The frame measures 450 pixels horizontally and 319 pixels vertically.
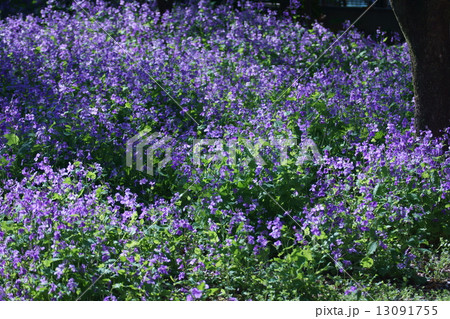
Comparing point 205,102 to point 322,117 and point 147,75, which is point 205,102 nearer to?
point 147,75

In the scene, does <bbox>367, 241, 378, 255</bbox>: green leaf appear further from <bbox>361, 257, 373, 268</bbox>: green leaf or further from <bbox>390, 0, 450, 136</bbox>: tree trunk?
<bbox>390, 0, 450, 136</bbox>: tree trunk

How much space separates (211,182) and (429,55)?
250 cm

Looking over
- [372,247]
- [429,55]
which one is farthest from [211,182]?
[429,55]

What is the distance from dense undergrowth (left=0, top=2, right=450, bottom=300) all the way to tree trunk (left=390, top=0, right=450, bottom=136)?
0.22m

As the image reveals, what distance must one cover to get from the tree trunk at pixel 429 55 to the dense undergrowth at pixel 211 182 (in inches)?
8.7

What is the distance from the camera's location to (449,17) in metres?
5.87

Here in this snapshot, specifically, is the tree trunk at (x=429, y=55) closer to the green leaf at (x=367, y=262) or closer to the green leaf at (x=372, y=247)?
the green leaf at (x=372, y=247)

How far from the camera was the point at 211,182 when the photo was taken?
4.72 meters

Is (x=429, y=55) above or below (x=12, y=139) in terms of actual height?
above

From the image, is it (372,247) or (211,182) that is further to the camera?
(211,182)

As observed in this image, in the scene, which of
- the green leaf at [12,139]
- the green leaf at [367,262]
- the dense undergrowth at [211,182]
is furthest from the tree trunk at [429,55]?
the green leaf at [12,139]

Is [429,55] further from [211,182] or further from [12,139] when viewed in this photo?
[12,139]

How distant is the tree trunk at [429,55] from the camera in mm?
5727

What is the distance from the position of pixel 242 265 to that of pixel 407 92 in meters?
3.54
